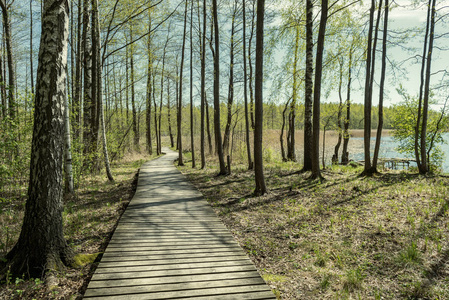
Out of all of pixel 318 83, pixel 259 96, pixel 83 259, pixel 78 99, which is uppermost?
pixel 318 83

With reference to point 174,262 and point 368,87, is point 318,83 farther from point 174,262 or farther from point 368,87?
point 174,262

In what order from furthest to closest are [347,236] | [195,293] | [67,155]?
[67,155]
[347,236]
[195,293]

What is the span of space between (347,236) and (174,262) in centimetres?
327

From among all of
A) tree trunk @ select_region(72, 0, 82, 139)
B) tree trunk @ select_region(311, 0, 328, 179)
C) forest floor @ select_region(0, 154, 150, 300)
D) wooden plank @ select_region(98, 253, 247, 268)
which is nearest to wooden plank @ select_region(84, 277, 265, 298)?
forest floor @ select_region(0, 154, 150, 300)

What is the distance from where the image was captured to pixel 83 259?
139 inches

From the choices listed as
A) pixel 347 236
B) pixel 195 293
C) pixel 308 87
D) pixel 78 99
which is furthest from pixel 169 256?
pixel 78 99

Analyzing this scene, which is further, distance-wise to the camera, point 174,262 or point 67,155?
point 67,155

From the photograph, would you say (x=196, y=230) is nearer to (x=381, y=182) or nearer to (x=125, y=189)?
(x=125, y=189)

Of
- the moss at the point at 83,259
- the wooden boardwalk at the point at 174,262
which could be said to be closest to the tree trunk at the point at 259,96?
the wooden boardwalk at the point at 174,262

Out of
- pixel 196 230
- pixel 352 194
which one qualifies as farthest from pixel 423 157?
pixel 196 230

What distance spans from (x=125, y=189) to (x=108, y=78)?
16.5 m

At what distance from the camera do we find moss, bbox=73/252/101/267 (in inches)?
134

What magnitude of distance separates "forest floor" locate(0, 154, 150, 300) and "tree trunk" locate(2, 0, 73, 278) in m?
0.22

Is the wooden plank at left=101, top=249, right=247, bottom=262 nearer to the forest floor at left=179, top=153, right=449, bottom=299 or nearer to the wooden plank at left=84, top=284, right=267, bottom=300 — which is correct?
the forest floor at left=179, top=153, right=449, bottom=299
